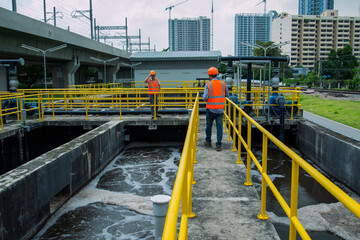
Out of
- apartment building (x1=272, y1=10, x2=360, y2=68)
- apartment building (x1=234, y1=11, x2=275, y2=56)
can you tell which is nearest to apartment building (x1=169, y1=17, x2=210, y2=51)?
apartment building (x1=234, y1=11, x2=275, y2=56)

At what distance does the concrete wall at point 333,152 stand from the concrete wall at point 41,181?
7.05 meters

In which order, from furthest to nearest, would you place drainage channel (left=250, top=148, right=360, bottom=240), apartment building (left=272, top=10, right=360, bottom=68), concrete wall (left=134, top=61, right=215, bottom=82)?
1. apartment building (left=272, top=10, right=360, bottom=68)
2. concrete wall (left=134, top=61, right=215, bottom=82)
3. drainage channel (left=250, top=148, right=360, bottom=240)

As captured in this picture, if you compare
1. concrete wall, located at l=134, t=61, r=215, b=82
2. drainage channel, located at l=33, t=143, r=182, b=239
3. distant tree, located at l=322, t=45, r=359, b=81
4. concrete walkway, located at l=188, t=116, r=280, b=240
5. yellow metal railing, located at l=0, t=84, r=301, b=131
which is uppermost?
distant tree, located at l=322, t=45, r=359, b=81

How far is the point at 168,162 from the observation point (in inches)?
452

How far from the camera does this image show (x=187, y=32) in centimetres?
13588

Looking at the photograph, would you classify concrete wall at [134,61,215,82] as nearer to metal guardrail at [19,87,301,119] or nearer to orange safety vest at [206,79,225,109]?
metal guardrail at [19,87,301,119]

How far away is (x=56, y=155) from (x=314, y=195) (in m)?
→ 6.29

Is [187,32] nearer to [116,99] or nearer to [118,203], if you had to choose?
[116,99]

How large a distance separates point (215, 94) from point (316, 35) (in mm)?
126913

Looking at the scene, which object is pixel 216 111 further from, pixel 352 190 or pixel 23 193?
pixel 352 190

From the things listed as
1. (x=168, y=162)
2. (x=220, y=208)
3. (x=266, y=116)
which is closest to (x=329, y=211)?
(x=220, y=208)

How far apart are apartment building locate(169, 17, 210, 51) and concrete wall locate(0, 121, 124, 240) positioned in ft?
423

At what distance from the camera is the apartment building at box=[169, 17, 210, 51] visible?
134375 mm

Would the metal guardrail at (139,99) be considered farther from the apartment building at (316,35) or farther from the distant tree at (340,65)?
the apartment building at (316,35)
